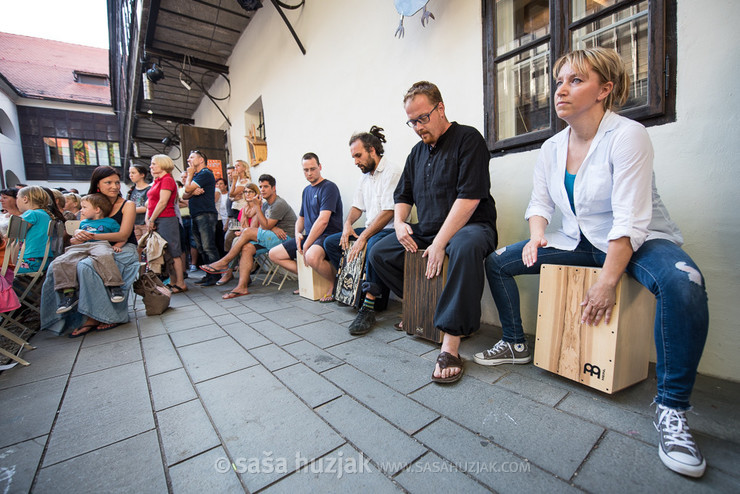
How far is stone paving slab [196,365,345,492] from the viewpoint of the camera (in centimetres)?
112

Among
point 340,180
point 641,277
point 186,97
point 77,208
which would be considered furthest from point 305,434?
point 186,97

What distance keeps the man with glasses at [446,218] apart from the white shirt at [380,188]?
1.07ft

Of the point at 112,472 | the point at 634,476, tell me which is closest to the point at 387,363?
the point at 634,476

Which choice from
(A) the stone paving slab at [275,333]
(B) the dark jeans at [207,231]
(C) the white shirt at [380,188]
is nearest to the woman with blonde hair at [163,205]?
(B) the dark jeans at [207,231]

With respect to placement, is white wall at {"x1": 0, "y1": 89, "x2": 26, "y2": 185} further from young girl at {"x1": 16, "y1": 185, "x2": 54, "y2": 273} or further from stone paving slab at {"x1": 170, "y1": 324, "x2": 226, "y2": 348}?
stone paving slab at {"x1": 170, "y1": 324, "x2": 226, "y2": 348}

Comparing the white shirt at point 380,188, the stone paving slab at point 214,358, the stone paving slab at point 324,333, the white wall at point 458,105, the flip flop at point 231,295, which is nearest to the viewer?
the white wall at point 458,105

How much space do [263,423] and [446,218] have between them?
1.41 meters

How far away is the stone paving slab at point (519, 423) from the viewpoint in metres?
1.06

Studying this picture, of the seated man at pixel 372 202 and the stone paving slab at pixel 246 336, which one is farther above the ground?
the seated man at pixel 372 202

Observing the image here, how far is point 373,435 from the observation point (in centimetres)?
120

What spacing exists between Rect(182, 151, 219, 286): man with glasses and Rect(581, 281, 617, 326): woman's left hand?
4395 mm

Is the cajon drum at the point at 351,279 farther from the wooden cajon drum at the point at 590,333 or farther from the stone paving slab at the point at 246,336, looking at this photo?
the wooden cajon drum at the point at 590,333

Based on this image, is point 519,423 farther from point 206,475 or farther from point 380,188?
point 380,188

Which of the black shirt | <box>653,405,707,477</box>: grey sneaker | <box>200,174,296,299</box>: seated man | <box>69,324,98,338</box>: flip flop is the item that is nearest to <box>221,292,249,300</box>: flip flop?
<box>200,174,296,299</box>: seated man
